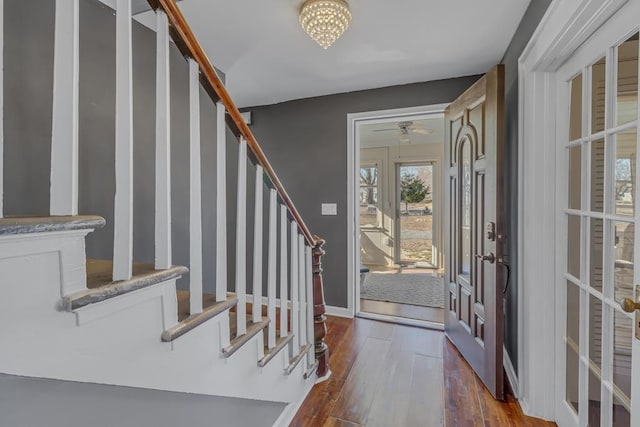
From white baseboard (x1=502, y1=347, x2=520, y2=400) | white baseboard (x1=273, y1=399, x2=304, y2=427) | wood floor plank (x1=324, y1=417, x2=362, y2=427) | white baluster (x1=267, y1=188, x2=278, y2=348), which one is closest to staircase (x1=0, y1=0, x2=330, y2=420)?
white baluster (x1=267, y1=188, x2=278, y2=348)

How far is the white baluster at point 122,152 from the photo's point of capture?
73cm

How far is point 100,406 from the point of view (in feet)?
2.89

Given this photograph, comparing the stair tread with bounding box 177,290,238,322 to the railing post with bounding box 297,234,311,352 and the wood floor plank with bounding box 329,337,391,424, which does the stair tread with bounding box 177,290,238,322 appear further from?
the wood floor plank with bounding box 329,337,391,424

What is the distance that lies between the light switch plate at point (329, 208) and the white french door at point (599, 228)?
197 cm

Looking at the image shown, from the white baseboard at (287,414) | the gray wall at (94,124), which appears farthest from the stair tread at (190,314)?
the white baseboard at (287,414)

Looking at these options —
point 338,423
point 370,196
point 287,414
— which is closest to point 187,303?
point 287,414

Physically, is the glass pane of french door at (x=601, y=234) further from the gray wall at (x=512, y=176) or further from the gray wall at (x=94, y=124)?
the gray wall at (x=94, y=124)

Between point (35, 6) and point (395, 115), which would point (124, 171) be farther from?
point (395, 115)

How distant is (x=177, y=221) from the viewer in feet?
6.99

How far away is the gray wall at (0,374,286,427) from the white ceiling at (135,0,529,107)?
1881 millimetres

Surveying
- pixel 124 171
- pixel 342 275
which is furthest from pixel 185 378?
pixel 342 275

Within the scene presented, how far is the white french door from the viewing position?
1.06 m

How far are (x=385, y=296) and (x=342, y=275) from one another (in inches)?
40.1

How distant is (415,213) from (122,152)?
541 cm
